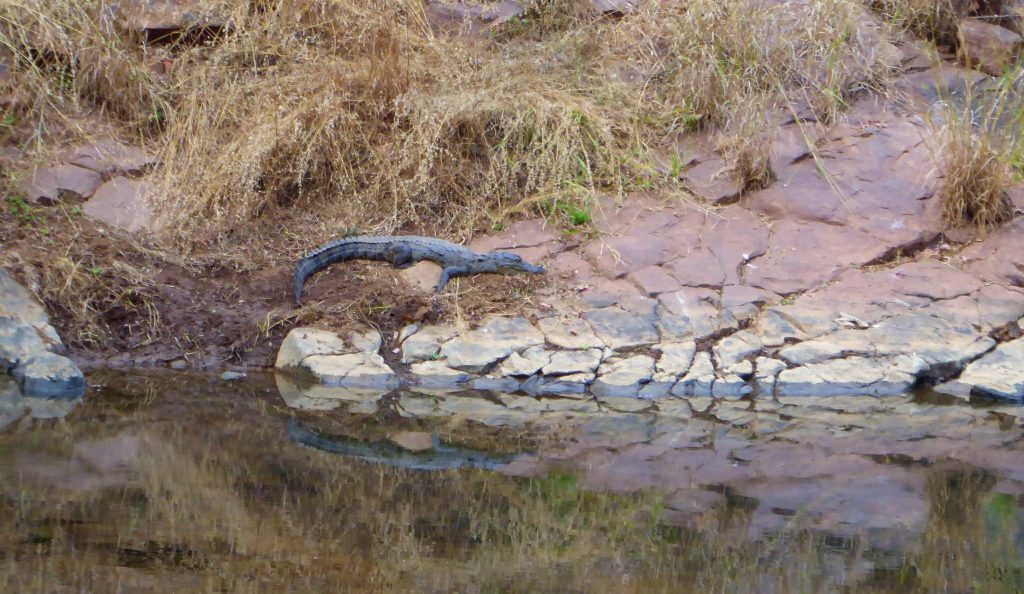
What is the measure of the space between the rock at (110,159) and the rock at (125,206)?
0.09 m

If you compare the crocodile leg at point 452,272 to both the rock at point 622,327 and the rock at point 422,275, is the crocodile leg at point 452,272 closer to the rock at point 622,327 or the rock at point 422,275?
the rock at point 422,275

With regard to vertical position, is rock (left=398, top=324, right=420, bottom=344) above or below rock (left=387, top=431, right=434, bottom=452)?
below

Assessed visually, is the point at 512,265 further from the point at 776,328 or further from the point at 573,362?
the point at 776,328

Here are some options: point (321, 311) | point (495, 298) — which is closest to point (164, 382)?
point (321, 311)

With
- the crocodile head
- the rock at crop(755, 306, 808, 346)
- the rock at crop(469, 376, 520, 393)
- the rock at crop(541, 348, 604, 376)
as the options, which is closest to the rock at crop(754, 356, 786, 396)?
the rock at crop(755, 306, 808, 346)

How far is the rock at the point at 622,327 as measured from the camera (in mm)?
5852

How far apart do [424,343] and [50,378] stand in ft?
6.30

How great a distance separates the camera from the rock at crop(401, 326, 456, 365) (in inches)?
227

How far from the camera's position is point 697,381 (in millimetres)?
5641

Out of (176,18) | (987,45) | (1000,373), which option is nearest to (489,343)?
(1000,373)

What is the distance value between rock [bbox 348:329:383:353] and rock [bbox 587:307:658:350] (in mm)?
1202

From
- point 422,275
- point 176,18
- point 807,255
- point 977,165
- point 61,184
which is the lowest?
point 422,275

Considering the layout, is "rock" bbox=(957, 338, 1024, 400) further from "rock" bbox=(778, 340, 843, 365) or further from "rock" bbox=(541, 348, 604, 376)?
"rock" bbox=(541, 348, 604, 376)

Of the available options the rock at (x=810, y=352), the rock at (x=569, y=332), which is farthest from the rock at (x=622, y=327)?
the rock at (x=810, y=352)
